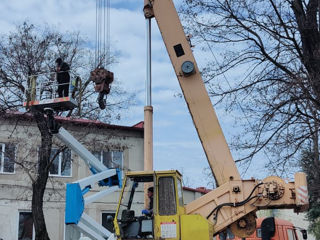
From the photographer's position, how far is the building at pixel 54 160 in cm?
1927

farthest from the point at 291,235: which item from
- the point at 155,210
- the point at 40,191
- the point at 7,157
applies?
the point at 7,157

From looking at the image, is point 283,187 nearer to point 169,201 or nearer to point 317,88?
point 169,201

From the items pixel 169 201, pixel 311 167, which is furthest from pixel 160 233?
pixel 311 167

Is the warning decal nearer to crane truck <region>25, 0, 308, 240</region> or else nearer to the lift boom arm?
crane truck <region>25, 0, 308, 240</region>

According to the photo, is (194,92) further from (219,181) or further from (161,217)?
(161,217)

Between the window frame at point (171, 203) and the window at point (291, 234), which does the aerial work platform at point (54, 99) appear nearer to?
the window frame at point (171, 203)

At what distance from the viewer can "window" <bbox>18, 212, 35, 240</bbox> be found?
21828 millimetres

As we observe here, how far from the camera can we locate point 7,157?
19344 millimetres

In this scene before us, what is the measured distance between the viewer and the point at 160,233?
9430 millimetres

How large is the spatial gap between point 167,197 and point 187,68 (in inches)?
136

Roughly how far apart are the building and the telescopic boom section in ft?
27.9

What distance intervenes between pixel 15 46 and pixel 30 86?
27.6 feet

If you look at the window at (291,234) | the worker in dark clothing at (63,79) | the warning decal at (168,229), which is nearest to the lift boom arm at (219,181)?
the warning decal at (168,229)

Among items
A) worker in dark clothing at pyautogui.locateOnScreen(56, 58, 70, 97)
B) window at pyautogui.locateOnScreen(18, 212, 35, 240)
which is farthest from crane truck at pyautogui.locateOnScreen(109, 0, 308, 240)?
window at pyautogui.locateOnScreen(18, 212, 35, 240)
